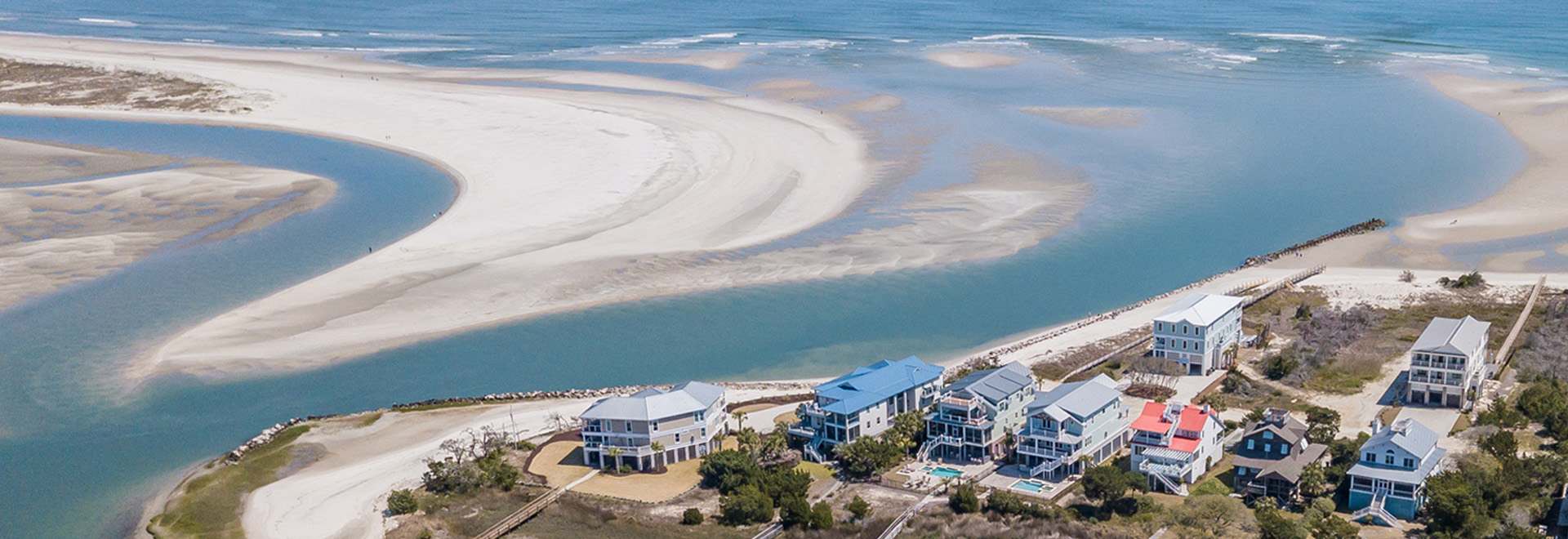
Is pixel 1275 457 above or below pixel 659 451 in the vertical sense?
above

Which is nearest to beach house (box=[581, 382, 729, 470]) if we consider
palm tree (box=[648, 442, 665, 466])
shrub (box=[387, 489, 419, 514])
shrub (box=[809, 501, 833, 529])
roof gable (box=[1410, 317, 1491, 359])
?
palm tree (box=[648, 442, 665, 466])

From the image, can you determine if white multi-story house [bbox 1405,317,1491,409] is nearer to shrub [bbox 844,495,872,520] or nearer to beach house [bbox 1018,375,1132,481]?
beach house [bbox 1018,375,1132,481]

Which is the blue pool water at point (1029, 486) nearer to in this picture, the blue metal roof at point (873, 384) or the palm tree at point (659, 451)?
the blue metal roof at point (873, 384)

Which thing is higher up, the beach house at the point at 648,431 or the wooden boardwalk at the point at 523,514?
the beach house at the point at 648,431

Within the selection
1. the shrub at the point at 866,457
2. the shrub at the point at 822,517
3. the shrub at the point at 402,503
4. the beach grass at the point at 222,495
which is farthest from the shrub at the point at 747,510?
the beach grass at the point at 222,495

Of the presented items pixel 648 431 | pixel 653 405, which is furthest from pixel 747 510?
pixel 653 405

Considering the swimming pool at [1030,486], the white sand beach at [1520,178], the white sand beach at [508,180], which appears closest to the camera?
the swimming pool at [1030,486]

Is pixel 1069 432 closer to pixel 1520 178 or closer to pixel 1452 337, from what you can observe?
pixel 1452 337
